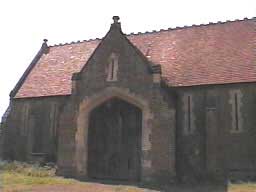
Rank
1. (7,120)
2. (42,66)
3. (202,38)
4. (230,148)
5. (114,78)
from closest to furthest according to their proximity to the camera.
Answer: (230,148)
(114,78)
(202,38)
(7,120)
(42,66)

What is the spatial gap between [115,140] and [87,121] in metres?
1.98

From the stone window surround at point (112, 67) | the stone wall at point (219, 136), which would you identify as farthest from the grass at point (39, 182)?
the stone window surround at point (112, 67)

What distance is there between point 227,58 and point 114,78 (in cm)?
657


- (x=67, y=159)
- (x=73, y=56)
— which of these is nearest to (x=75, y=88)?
(x=67, y=159)

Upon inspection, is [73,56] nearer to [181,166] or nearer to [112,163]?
[112,163]

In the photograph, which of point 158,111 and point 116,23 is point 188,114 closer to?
point 158,111

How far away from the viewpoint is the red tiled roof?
23844mm

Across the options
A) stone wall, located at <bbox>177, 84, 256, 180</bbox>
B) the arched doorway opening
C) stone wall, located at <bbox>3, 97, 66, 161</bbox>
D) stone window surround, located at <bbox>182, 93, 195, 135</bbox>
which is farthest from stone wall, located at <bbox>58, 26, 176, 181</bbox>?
stone wall, located at <bbox>3, 97, 66, 161</bbox>

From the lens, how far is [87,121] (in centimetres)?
2480

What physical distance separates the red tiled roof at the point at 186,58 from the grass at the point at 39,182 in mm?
5231

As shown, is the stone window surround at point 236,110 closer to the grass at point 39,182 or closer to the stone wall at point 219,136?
the stone wall at point 219,136

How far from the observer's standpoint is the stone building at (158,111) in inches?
870

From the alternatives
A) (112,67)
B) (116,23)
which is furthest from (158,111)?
(116,23)

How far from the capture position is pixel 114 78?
2389 centimetres
